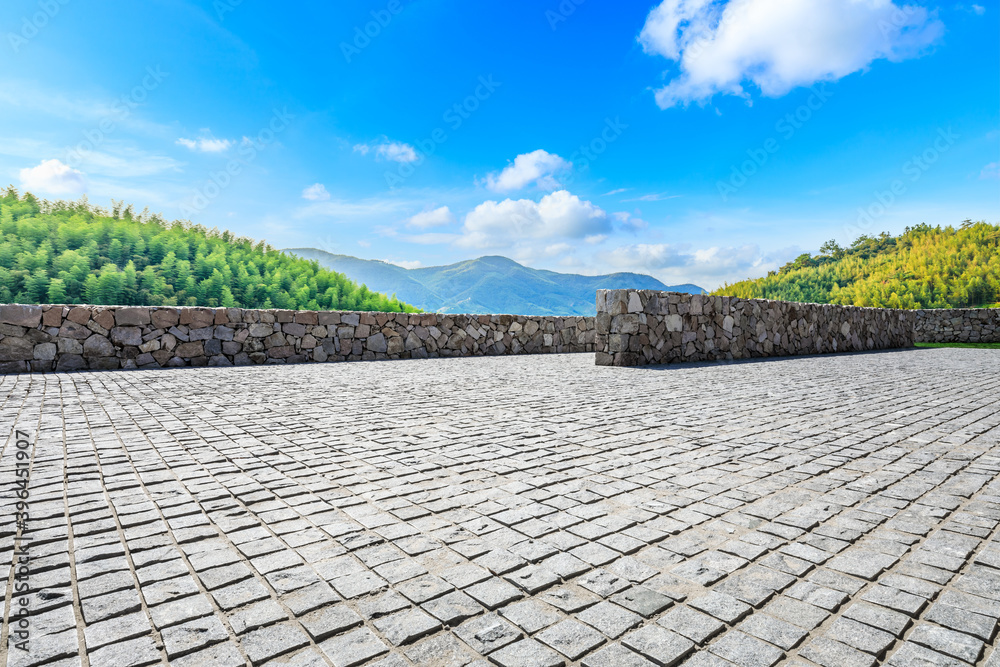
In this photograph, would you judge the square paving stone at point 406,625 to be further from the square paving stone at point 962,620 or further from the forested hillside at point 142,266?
the forested hillside at point 142,266

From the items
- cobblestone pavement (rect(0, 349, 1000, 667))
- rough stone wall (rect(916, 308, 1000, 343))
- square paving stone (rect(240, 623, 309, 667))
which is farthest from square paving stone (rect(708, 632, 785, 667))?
rough stone wall (rect(916, 308, 1000, 343))

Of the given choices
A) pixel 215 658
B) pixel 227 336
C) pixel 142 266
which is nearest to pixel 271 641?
pixel 215 658

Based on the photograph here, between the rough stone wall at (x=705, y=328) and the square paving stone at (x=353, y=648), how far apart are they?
867cm

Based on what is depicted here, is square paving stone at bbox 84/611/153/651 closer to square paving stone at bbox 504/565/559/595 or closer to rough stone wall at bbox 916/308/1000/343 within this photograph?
square paving stone at bbox 504/565/559/595

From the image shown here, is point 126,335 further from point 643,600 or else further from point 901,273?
point 901,273

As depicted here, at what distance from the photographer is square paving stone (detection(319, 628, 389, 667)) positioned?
53.1 inches

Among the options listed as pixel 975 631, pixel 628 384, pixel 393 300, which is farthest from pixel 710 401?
pixel 393 300

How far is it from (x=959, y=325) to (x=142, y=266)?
30932 mm

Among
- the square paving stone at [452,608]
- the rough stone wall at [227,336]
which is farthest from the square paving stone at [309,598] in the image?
the rough stone wall at [227,336]

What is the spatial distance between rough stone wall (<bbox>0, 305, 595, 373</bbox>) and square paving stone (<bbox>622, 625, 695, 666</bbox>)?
31.9 feet

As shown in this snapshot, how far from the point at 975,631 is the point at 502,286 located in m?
160

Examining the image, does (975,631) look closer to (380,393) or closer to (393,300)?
(380,393)

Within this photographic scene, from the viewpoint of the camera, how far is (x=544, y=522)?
2260 mm

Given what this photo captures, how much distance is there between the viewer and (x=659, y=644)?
1425 millimetres
